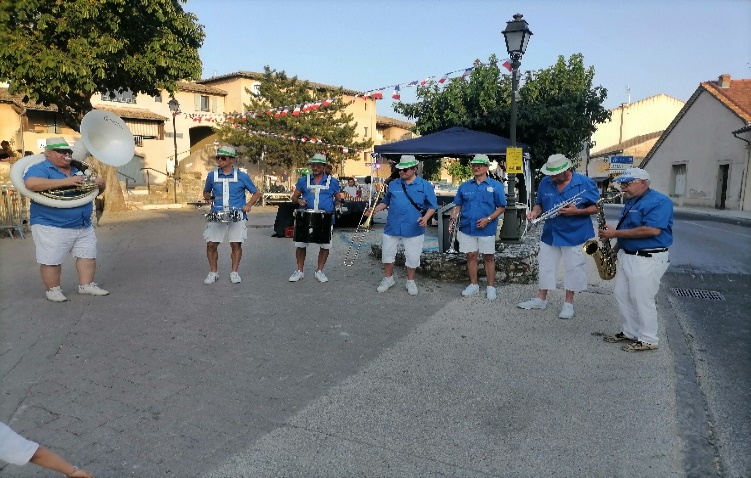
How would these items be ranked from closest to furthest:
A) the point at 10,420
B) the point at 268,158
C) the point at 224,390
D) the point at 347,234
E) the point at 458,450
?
the point at 458,450 → the point at 10,420 → the point at 224,390 → the point at 347,234 → the point at 268,158

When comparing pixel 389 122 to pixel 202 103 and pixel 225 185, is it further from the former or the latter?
pixel 225 185

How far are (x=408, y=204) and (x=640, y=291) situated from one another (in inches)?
112

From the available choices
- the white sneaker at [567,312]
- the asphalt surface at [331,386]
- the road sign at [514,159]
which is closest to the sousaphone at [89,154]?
the asphalt surface at [331,386]

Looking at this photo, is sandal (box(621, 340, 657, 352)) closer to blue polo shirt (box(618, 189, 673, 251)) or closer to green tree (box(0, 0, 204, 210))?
blue polo shirt (box(618, 189, 673, 251))

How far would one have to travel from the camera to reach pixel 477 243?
6480mm

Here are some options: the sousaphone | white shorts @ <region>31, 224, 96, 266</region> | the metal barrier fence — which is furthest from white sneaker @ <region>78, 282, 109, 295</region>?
the metal barrier fence

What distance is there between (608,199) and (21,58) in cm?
1519

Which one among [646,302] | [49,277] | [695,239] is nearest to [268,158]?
[695,239]

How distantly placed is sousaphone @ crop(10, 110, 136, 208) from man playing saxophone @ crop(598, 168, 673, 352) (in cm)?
530

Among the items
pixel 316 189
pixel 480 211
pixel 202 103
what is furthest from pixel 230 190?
pixel 202 103

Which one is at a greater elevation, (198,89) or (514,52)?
(198,89)

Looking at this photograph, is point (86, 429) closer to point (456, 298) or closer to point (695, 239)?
point (456, 298)

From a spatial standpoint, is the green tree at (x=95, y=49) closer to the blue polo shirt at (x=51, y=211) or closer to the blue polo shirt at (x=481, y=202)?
the blue polo shirt at (x=51, y=211)

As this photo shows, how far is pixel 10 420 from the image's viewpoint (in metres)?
3.24
